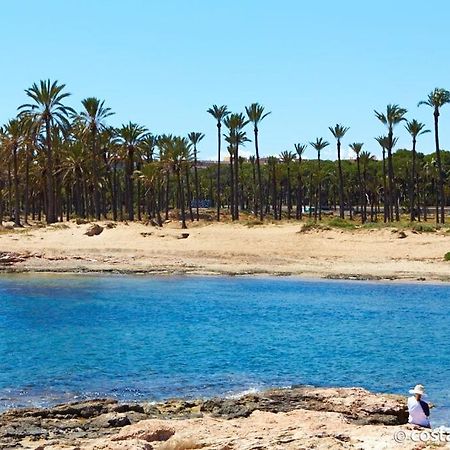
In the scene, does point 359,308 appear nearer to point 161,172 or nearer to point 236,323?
point 236,323

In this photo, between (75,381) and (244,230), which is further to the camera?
(244,230)

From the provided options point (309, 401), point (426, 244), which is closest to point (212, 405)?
point (309, 401)

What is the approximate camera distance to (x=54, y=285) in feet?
149

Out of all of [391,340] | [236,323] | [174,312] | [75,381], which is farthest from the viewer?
[174,312]

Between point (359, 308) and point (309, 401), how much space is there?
21.3m

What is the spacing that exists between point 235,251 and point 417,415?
140 feet

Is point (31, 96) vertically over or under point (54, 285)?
over

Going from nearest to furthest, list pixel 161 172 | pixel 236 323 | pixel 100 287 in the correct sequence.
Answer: pixel 236 323 < pixel 100 287 < pixel 161 172

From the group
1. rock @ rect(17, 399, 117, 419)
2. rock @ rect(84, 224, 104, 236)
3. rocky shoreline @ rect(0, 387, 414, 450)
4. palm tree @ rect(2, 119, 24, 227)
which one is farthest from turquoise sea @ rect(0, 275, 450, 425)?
palm tree @ rect(2, 119, 24, 227)

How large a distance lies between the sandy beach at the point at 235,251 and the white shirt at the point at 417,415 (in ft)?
111

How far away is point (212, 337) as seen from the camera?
28.9 meters

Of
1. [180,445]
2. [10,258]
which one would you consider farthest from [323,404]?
[10,258]

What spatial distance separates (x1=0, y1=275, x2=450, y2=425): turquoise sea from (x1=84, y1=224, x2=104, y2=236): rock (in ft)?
42.6

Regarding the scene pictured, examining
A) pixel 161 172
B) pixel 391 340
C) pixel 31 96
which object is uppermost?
pixel 31 96
